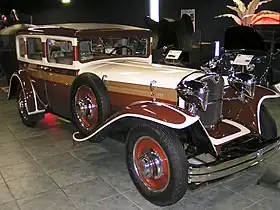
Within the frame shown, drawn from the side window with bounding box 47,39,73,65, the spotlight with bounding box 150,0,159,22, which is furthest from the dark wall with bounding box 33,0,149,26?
the side window with bounding box 47,39,73,65

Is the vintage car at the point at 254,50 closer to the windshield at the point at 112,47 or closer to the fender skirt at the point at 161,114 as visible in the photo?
the windshield at the point at 112,47

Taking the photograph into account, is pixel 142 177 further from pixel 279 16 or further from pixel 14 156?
pixel 279 16

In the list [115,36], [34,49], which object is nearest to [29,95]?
[34,49]

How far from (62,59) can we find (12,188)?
1752 mm

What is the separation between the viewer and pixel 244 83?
3107 millimetres

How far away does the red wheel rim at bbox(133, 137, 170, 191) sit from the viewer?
105 inches

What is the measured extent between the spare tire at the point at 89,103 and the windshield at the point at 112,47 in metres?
0.44

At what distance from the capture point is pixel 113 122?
3.11 metres

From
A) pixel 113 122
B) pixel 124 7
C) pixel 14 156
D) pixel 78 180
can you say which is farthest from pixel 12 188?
pixel 124 7

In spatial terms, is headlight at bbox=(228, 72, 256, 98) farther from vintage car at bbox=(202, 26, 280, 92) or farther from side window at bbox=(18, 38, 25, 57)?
side window at bbox=(18, 38, 25, 57)

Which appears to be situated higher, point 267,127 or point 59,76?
point 59,76

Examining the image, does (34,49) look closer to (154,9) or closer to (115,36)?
(115,36)

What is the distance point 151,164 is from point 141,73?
1.05m

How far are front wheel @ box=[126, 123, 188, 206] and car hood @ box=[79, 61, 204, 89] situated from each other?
597 millimetres
